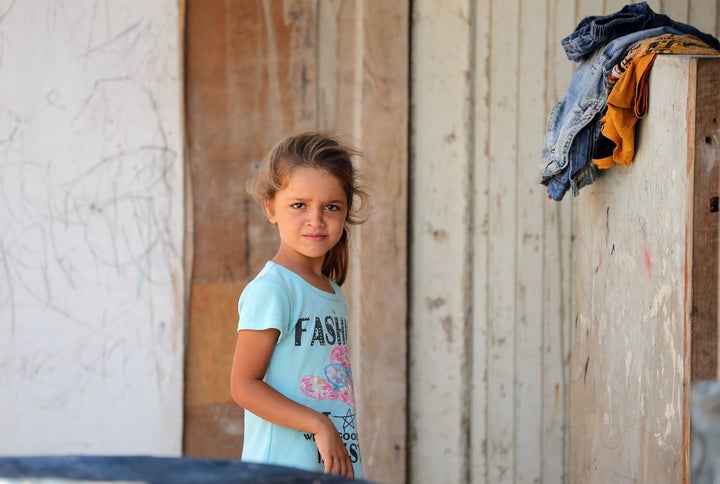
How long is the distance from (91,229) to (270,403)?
225 centimetres

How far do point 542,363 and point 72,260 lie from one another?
2.16 meters

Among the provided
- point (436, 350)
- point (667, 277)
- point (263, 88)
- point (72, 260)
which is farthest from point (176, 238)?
point (667, 277)

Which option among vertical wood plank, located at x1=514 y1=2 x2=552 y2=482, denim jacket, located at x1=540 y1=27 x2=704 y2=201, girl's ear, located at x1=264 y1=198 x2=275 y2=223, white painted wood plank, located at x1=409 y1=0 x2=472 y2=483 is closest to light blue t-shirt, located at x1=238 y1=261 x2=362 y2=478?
girl's ear, located at x1=264 y1=198 x2=275 y2=223

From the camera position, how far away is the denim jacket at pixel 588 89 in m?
3.17

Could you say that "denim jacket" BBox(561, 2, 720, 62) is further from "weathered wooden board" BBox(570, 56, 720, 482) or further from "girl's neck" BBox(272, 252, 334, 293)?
"girl's neck" BBox(272, 252, 334, 293)

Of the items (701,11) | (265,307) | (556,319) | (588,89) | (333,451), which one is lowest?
(333,451)

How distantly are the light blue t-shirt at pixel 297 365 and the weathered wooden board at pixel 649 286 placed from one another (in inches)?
35.1

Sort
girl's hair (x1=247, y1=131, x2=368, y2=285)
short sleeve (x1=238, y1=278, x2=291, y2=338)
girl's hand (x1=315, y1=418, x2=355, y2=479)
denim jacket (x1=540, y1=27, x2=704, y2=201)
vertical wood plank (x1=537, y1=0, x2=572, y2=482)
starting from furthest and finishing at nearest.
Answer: vertical wood plank (x1=537, y1=0, x2=572, y2=482) < denim jacket (x1=540, y1=27, x2=704, y2=201) < girl's hair (x1=247, y1=131, x2=368, y2=285) < short sleeve (x1=238, y1=278, x2=291, y2=338) < girl's hand (x1=315, y1=418, x2=355, y2=479)

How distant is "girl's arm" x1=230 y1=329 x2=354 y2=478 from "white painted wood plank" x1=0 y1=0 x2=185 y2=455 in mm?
2057

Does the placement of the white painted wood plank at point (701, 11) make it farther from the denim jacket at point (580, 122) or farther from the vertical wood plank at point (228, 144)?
the vertical wood plank at point (228, 144)

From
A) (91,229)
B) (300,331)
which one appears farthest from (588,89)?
(91,229)

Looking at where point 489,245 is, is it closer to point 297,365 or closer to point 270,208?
point 270,208

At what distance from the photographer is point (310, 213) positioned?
276 centimetres

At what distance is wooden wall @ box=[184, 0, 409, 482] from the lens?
457cm
